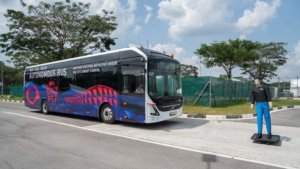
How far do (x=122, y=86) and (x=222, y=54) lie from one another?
28453mm

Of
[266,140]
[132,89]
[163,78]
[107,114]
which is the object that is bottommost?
[266,140]

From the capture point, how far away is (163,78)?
34.9 ft

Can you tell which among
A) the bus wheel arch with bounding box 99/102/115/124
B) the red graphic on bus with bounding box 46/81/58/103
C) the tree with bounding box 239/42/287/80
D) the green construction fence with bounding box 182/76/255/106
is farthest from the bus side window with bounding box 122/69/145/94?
the tree with bounding box 239/42/287/80

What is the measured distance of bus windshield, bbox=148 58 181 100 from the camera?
10.1 metres

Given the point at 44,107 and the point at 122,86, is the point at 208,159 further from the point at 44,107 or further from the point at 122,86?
the point at 44,107

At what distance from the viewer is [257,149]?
7.17 meters

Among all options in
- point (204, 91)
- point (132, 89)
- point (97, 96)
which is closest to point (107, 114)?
point (97, 96)

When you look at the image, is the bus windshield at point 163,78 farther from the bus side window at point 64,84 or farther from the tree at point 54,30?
the tree at point 54,30

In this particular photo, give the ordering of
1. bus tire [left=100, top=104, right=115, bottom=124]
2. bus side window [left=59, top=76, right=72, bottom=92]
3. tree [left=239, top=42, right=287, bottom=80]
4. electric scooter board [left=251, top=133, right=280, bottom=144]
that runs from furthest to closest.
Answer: tree [left=239, top=42, right=287, bottom=80], bus side window [left=59, top=76, right=72, bottom=92], bus tire [left=100, top=104, right=115, bottom=124], electric scooter board [left=251, top=133, right=280, bottom=144]

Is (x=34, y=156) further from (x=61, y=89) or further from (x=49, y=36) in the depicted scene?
(x=49, y=36)

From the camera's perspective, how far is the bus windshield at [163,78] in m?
10.1

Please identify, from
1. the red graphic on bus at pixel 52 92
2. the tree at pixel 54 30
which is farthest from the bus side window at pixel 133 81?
the tree at pixel 54 30

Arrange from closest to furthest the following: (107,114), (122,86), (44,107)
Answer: (122,86) → (107,114) → (44,107)

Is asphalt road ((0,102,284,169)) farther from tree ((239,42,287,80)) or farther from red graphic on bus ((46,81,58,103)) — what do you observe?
tree ((239,42,287,80))
